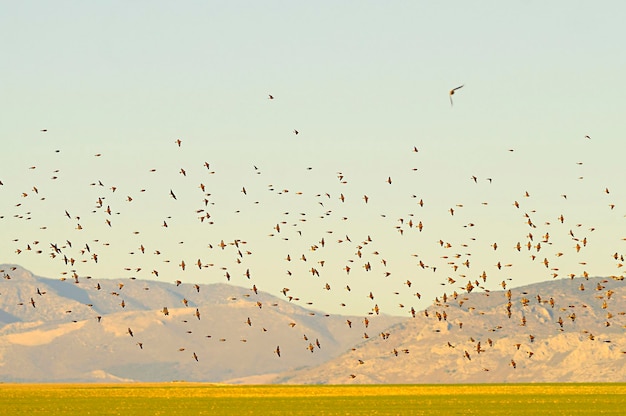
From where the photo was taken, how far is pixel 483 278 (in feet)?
371

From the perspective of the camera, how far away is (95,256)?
116 meters

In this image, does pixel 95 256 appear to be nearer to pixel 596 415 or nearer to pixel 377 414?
pixel 377 414

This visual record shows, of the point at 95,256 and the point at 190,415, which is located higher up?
the point at 95,256

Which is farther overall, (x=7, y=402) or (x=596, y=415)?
(x=7, y=402)

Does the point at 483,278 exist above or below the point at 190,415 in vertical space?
above

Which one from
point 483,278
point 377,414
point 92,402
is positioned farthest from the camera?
point 92,402

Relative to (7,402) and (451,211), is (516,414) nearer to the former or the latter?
(451,211)

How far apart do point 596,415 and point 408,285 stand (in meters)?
20.8

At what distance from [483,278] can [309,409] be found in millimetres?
21703

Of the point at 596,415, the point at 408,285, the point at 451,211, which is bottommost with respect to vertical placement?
the point at 596,415

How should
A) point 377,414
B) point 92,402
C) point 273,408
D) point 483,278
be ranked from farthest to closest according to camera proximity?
point 92,402, point 273,408, point 483,278, point 377,414

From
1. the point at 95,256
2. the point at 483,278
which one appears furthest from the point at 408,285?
the point at 95,256

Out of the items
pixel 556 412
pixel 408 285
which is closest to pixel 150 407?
pixel 408 285

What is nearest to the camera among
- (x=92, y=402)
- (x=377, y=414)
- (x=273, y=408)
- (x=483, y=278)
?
(x=377, y=414)
